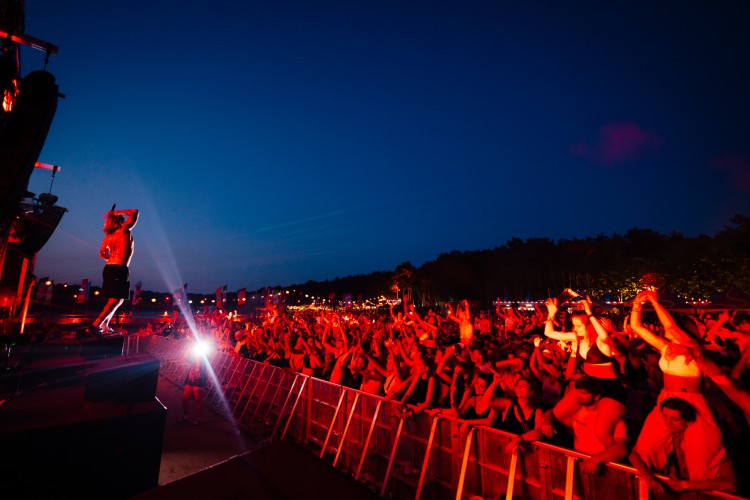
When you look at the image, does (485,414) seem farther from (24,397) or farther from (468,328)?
(24,397)

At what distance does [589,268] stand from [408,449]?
66979 mm

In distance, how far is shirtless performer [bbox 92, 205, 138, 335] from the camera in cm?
876

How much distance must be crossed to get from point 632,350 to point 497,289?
234 feet

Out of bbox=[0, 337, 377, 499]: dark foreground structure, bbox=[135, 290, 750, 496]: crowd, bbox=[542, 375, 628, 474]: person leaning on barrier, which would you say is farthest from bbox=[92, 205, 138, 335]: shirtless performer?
bbox=[542, 375, 628, 474]: person leaning on barrier

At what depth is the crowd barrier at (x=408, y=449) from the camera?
3393 mm

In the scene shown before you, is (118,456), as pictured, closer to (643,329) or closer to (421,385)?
(421,385)

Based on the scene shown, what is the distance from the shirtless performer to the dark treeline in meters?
36.3

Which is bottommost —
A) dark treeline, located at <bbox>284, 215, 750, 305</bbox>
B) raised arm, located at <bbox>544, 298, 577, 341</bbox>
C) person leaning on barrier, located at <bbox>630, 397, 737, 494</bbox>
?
person leaning on barrier, located at <bbox>630, 397, 737, 494</bbox>

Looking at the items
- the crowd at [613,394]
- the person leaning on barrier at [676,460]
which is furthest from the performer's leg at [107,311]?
the person leaning on barrier at [676,460]

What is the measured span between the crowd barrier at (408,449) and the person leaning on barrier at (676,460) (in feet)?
0.31

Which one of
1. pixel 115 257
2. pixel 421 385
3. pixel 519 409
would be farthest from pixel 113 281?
pixel 519 409

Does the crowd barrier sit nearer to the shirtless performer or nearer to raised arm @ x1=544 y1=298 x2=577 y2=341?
raised arm @ x1=544 y1=298 x2=577 y2=341

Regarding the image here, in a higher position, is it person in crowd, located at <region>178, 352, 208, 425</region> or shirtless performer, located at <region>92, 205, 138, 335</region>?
shirtless performer, located at <region>92, 205, 138, 335</region>

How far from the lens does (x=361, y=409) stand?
6043mm
